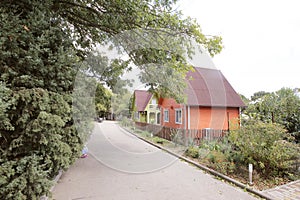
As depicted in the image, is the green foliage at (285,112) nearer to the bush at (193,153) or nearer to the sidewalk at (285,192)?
the bush at (193,153)

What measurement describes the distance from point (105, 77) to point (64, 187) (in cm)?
328

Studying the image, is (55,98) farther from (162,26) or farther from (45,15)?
(162,26)

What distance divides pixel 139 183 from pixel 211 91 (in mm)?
9451

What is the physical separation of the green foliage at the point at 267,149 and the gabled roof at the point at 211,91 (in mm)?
5550

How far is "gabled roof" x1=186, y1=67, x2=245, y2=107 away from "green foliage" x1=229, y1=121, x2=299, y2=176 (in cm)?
555

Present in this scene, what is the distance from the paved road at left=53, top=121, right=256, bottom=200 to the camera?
3.36 metres

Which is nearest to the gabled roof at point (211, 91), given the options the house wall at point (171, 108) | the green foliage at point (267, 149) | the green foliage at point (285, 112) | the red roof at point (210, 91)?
the red roof at point (210, 91)

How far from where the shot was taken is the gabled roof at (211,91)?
10.8 meters

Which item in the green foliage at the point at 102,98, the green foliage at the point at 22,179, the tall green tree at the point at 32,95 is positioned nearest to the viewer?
the green foliage at the point at 22,179

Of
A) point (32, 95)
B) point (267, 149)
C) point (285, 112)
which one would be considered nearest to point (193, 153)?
point (267, 149)

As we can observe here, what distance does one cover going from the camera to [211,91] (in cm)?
1165

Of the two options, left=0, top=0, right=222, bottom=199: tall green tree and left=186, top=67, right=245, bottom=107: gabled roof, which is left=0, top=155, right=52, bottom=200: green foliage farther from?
left=186, top=67, right=245, bottom=107: gabled roof

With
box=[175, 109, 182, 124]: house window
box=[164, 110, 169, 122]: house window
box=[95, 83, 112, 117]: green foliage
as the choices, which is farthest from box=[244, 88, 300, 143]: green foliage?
box=[164, 110, 169, 122]: house window

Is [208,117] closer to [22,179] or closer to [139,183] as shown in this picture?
[139,183]
